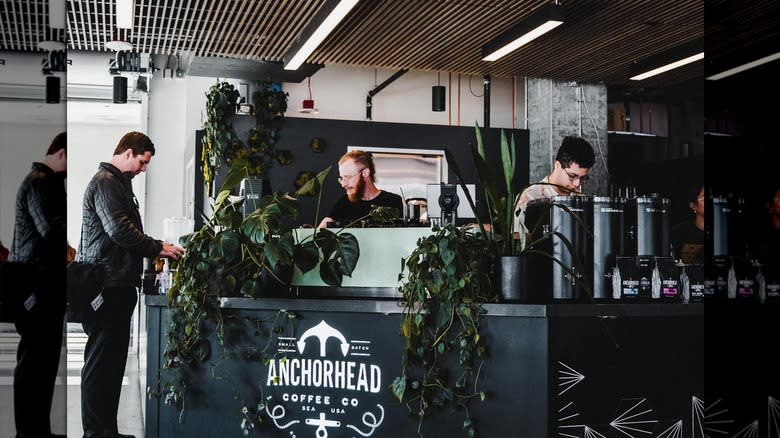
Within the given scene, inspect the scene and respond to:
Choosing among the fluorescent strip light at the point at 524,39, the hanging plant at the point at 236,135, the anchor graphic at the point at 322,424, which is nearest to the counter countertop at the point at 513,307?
the anchor graphic at the point at 322,424

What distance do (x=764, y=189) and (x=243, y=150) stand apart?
22.1 ft

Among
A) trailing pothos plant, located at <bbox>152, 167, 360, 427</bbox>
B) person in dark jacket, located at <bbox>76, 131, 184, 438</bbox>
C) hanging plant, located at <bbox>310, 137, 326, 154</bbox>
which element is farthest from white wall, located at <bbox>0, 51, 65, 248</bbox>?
hanging plant, located at <bbox>310, 137, 326, 154</bbox>

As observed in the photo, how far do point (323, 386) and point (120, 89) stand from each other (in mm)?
6477

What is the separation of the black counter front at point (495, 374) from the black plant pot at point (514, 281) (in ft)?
0.16

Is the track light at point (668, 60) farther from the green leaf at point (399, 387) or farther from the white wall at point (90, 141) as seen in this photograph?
the white wall at point (90, 141)

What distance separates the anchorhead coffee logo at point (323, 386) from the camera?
2.86 metres

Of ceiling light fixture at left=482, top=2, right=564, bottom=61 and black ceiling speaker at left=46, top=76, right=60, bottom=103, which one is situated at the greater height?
ceiling light fixture at left=482, top=2, right=564, bottom=61

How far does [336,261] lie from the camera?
298cm

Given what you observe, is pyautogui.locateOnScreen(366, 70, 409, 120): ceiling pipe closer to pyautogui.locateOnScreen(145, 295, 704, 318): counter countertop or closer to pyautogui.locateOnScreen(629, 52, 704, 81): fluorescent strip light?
pyautogui.locateOnScreen(629, 52, 704, 81): fluorescent strip light

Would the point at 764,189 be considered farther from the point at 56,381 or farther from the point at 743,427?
the point at 56,381

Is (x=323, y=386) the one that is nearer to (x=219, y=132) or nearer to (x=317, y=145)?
(x=219, y=132)

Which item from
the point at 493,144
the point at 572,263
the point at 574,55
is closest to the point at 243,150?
the point at 493,144

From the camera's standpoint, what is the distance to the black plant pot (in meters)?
2.62

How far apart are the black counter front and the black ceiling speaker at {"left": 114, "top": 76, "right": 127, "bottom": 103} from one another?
6102 millimetres
